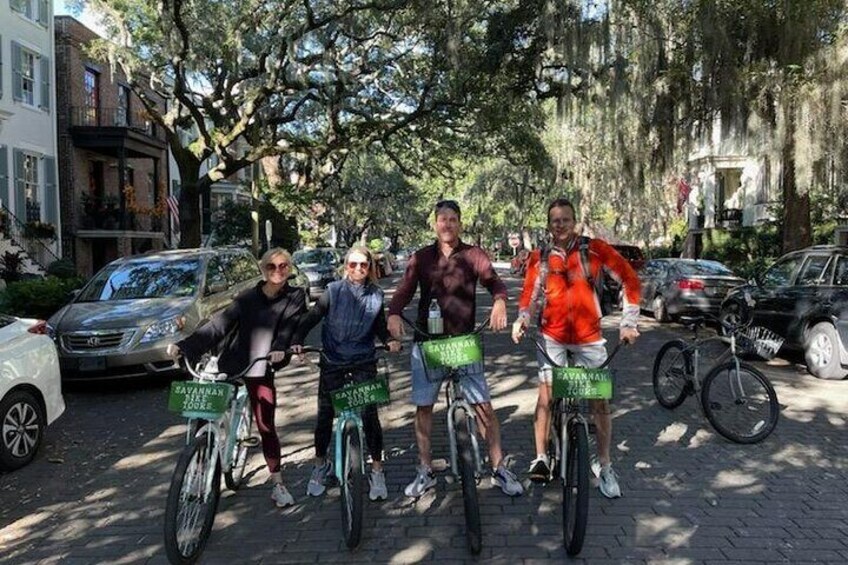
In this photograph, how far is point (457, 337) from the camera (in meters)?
4.54

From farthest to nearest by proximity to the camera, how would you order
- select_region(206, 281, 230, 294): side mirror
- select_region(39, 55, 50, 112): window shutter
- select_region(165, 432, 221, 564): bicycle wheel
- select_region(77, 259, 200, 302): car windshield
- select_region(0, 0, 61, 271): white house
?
select_region(39, 55, 50, 112): window shutter → select_region(0, 0, 61, 271): white house → select_region(206, 281, 230, 294): side mirror → select_region(77, 259, 200, 302): car windshield → select_region(165, 432, 221, 564): bicycle wheel

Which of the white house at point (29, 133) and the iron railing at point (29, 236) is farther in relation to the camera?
the white house at point (29, 133)

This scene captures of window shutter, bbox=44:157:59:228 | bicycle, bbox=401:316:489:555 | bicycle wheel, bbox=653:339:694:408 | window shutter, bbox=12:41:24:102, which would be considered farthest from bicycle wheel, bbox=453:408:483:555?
window shutter, bbox=44:157:59:228

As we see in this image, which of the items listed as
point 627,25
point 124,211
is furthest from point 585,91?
point 124,211

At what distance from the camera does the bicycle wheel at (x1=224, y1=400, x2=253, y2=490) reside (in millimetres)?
5094

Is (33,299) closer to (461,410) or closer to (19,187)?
(19,187)

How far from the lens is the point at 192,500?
13.8 feet

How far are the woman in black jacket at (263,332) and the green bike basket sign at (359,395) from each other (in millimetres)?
568

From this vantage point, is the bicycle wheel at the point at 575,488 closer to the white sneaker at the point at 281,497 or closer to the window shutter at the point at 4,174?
the white sneaker at the point at 281,497

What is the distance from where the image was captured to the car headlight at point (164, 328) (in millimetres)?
8805

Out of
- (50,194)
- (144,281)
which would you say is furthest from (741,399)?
(50,194)

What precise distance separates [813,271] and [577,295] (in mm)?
6510

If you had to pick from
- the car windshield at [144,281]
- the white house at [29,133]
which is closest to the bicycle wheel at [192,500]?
the car windshield at [144,281]

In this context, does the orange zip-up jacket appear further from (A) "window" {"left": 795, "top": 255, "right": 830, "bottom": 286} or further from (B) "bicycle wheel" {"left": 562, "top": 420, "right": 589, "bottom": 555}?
(A) "window" {"left": 795, "top": 255, "right": 830, "bottom": 286}
